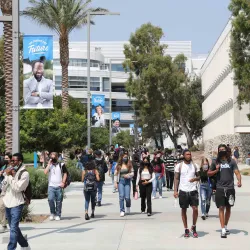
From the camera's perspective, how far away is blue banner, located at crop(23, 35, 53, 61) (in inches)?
541

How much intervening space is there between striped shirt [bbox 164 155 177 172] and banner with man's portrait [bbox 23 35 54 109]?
941cm

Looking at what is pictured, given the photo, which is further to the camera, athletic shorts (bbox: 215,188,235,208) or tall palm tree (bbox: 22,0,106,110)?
tall palm tree (bbox: 22,0,106,110)

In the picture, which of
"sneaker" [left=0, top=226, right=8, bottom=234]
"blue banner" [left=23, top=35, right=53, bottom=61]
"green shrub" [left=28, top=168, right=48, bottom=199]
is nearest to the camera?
"sneaker" [left=0, top=226, right=8, bottom=234]

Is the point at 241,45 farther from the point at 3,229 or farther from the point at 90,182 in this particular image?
the point at 3,229

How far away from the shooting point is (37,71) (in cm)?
1400


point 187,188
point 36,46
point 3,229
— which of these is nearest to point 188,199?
point 187,188

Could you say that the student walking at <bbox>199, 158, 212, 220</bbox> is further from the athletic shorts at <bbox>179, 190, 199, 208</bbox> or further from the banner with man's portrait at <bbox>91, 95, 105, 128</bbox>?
the banner with man's portrait at <bbox>91, 95, 105, 128</bbox>

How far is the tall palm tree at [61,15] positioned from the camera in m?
32.4

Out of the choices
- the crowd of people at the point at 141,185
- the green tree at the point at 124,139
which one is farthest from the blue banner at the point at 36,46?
the green tree at the point at 124,139

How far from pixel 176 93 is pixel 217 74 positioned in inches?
215

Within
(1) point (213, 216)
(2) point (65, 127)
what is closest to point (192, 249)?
(1) point (213, 216)

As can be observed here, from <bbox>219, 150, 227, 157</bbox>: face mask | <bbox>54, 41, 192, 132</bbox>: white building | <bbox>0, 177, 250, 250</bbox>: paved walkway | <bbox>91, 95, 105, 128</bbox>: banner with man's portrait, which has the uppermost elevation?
<bbox>54, 41, 192, 132</bbox>: white building

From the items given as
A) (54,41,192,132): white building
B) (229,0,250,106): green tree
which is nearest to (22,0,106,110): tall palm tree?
(229,0,250,106): green tree

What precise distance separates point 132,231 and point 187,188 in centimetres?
167
